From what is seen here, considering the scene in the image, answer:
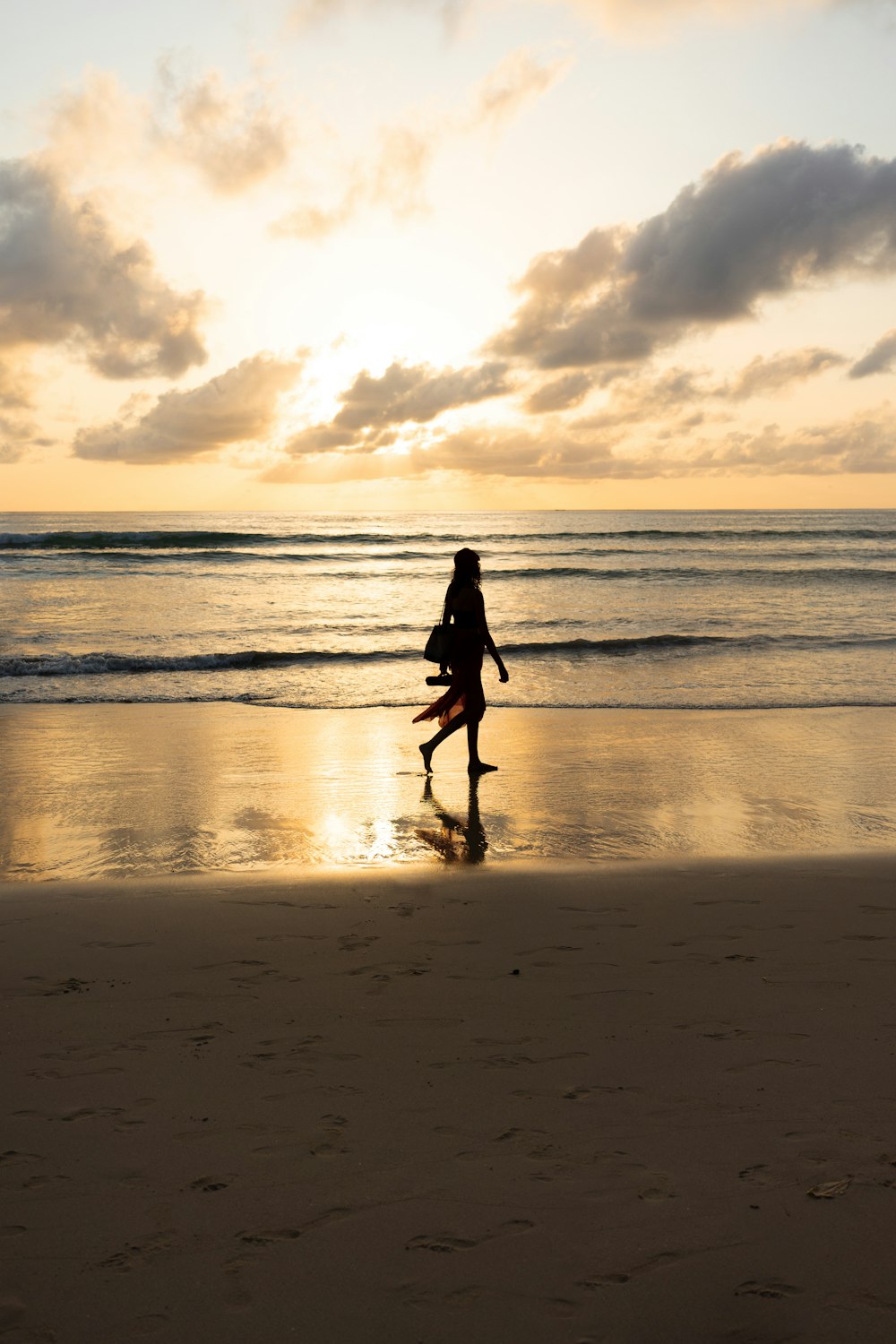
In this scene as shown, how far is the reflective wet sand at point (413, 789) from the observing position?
21.3 ft

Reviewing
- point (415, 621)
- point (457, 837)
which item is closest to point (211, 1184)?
point (457, 837)

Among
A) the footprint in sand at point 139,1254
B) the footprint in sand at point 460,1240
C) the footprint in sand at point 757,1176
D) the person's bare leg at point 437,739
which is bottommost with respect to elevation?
the footprint in sand at point 757,1176

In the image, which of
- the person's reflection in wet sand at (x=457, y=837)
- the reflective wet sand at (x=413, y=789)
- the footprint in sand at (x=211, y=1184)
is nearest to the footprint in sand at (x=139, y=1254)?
the footprint in sand at (x=211, y=1184)

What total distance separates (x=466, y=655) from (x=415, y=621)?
14.2 metres

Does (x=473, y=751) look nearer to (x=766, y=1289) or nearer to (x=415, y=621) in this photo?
(x=766, y=1289)

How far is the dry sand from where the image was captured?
2385mm

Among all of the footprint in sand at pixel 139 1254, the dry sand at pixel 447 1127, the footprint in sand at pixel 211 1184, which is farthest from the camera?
the footprint in sand at pixel 211 1184

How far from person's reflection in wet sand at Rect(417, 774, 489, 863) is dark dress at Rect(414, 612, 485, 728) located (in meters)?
1.26

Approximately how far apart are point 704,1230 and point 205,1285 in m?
1.32

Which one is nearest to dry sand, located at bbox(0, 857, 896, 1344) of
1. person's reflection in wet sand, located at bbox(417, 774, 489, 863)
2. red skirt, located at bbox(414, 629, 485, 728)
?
person's reflection in wet sand, located at bbox(417, 774, 489, 863)

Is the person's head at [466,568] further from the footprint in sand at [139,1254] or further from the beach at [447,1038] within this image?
the footprint in sand at [139,1254]

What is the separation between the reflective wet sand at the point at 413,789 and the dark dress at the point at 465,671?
1.95 ft

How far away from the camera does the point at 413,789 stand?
813cm

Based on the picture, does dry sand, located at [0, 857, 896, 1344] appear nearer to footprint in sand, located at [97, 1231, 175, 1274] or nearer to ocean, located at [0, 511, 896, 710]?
footprint in sand, located at [97, 1231, 175, 1274]
